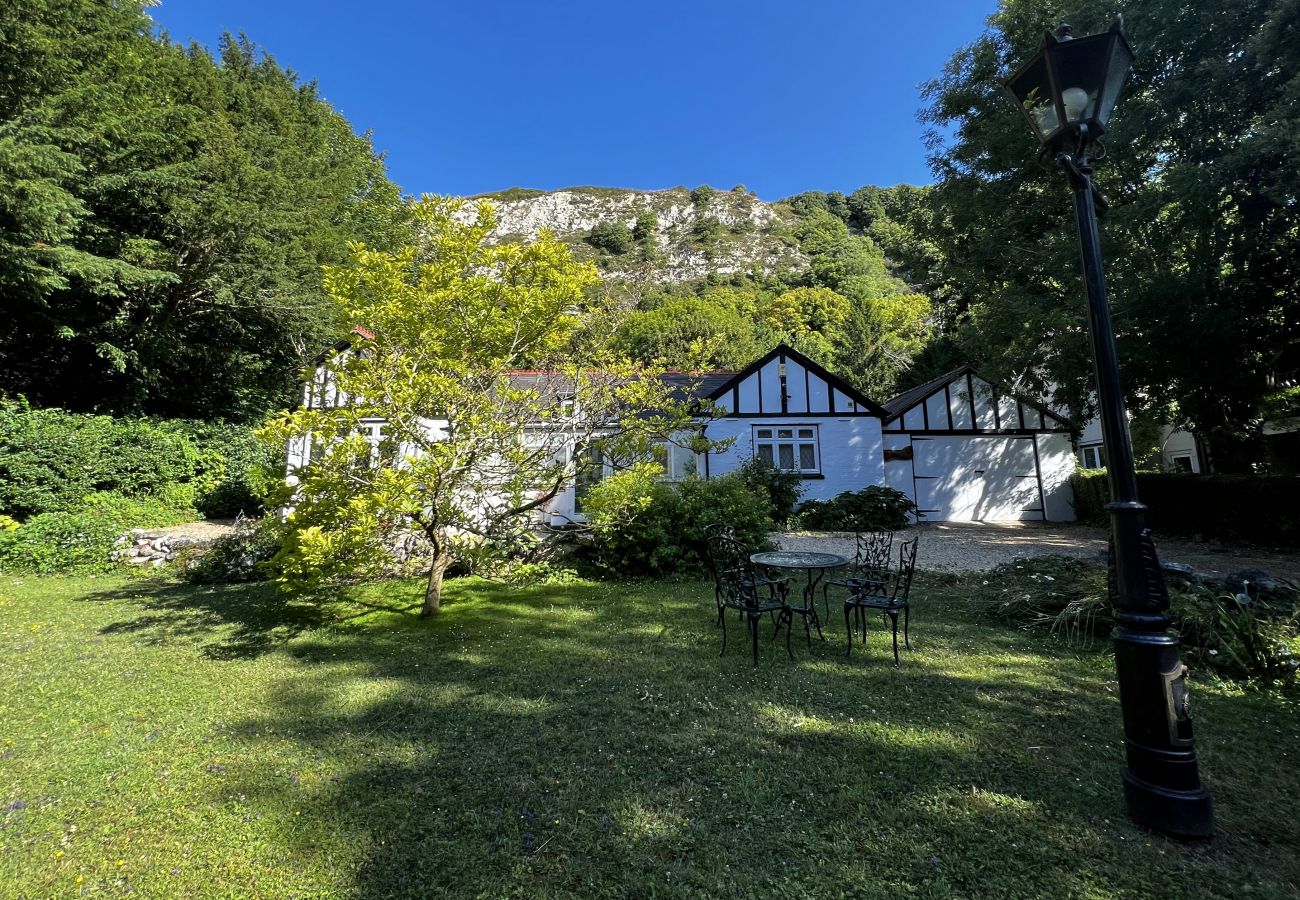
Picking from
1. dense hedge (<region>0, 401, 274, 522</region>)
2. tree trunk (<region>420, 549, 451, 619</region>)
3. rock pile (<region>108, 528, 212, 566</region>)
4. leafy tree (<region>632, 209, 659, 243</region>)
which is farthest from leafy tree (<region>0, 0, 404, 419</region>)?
leafy tree (<region>632, 209, 659, 243</region>)

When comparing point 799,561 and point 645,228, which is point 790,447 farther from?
point 645,228

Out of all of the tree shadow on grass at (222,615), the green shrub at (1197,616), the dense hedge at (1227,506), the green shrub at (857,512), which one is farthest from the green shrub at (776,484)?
the tree shadow on grass at (222,615)

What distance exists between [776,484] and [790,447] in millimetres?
1801

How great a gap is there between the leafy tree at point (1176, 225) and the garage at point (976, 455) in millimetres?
4461

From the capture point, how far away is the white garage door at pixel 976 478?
17.4m

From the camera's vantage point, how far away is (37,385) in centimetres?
1611

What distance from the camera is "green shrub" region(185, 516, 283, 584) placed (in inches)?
384

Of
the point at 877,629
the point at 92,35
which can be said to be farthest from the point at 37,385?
the point at 877,629

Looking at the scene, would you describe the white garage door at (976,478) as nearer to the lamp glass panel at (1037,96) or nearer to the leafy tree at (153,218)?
the lamp glass panel at (1037,96)

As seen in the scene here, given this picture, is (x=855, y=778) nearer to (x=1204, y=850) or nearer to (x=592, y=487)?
Answer: (x=1204, y=850)

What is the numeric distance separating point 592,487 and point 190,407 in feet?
64.4

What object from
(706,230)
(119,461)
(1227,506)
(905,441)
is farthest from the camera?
(706,230)

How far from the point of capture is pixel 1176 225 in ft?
31.1

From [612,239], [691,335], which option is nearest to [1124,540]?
[691,335]
